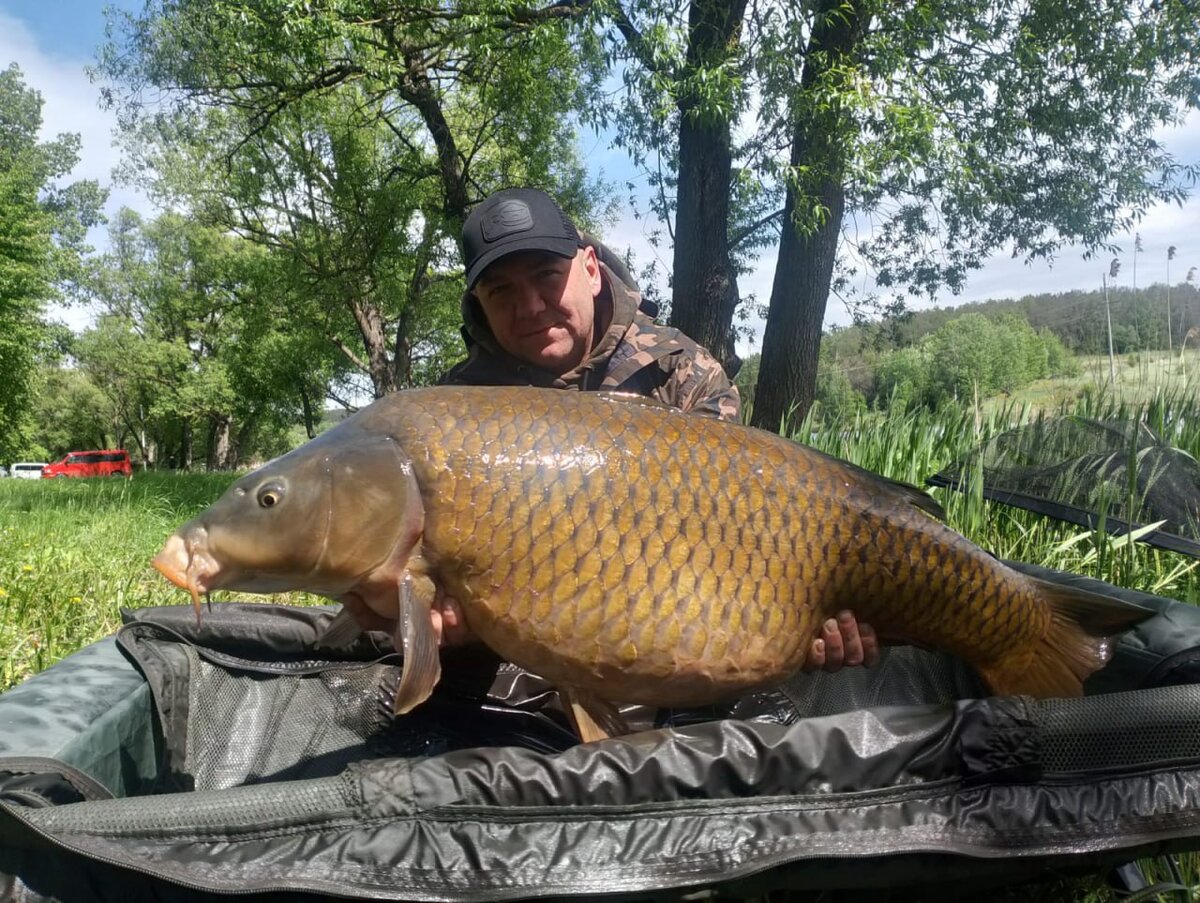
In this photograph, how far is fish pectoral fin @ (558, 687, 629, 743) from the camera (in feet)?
3.71

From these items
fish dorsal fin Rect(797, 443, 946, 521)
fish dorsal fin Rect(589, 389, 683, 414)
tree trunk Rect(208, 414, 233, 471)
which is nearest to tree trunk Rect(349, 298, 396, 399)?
fish dorsal fin Rect(589, 389, 683, 414)

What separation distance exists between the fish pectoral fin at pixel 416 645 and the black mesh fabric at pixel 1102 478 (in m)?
1.33

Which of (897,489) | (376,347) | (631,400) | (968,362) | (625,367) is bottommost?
(897,489)

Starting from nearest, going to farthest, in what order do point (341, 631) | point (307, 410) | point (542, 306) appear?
point (341, 631), point (542, 306), point (307, 410)

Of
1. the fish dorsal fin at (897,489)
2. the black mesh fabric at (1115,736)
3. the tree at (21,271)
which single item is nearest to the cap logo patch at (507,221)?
the fish dorsal fin at (897,489)

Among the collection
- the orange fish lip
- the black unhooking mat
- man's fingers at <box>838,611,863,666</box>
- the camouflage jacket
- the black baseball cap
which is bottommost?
the black unhooking mat

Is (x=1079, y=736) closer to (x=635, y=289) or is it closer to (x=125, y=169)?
(x=635, y=289)

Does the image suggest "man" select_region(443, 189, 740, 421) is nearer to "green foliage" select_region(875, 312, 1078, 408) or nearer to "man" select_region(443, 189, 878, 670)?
"man" select_region(443, 189, 878, 670)

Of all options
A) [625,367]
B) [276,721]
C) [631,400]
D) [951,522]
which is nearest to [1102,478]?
[951,522]

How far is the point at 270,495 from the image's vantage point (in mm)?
1063

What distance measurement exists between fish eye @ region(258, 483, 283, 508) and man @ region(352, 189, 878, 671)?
71cm

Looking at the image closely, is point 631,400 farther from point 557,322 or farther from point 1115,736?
point 1115,736

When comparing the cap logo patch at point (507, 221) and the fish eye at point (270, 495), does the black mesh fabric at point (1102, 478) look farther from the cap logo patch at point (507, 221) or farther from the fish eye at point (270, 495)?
the fish eye at point (270, 495)

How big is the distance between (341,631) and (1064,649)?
1.15 m
